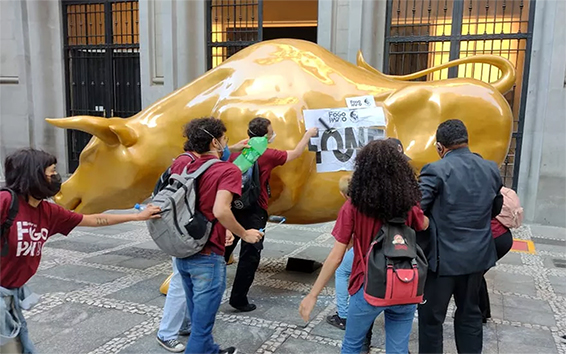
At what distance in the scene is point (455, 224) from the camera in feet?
8.96

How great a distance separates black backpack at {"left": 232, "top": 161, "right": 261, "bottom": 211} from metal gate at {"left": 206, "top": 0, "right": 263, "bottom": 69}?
6.76 metres

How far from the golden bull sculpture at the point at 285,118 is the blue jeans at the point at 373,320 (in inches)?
72.3

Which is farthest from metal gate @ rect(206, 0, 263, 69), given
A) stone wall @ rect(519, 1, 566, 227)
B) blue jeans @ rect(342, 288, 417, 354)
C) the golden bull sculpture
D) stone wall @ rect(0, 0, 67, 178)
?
blue jeans @ rect(342, 288, 417, 354)

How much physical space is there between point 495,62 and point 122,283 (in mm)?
4311

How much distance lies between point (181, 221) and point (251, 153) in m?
1.00

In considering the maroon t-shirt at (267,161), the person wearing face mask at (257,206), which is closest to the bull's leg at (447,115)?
the person wearing face mask at (257,206)

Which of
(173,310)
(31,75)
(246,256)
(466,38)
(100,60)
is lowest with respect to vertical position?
(173,310)

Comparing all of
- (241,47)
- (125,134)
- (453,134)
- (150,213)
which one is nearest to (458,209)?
(453,134)

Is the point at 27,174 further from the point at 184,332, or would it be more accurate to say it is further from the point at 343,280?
the point at 343,280

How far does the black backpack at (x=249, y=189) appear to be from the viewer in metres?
3.79

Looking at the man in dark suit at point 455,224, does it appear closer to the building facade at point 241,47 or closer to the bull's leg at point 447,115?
the bull's leg at point 447,115

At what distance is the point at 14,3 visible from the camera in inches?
A: 437

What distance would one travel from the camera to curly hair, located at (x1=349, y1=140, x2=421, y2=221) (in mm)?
2289

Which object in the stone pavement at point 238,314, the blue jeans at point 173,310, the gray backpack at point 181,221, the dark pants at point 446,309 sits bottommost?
the stone pavement at point 238,314
